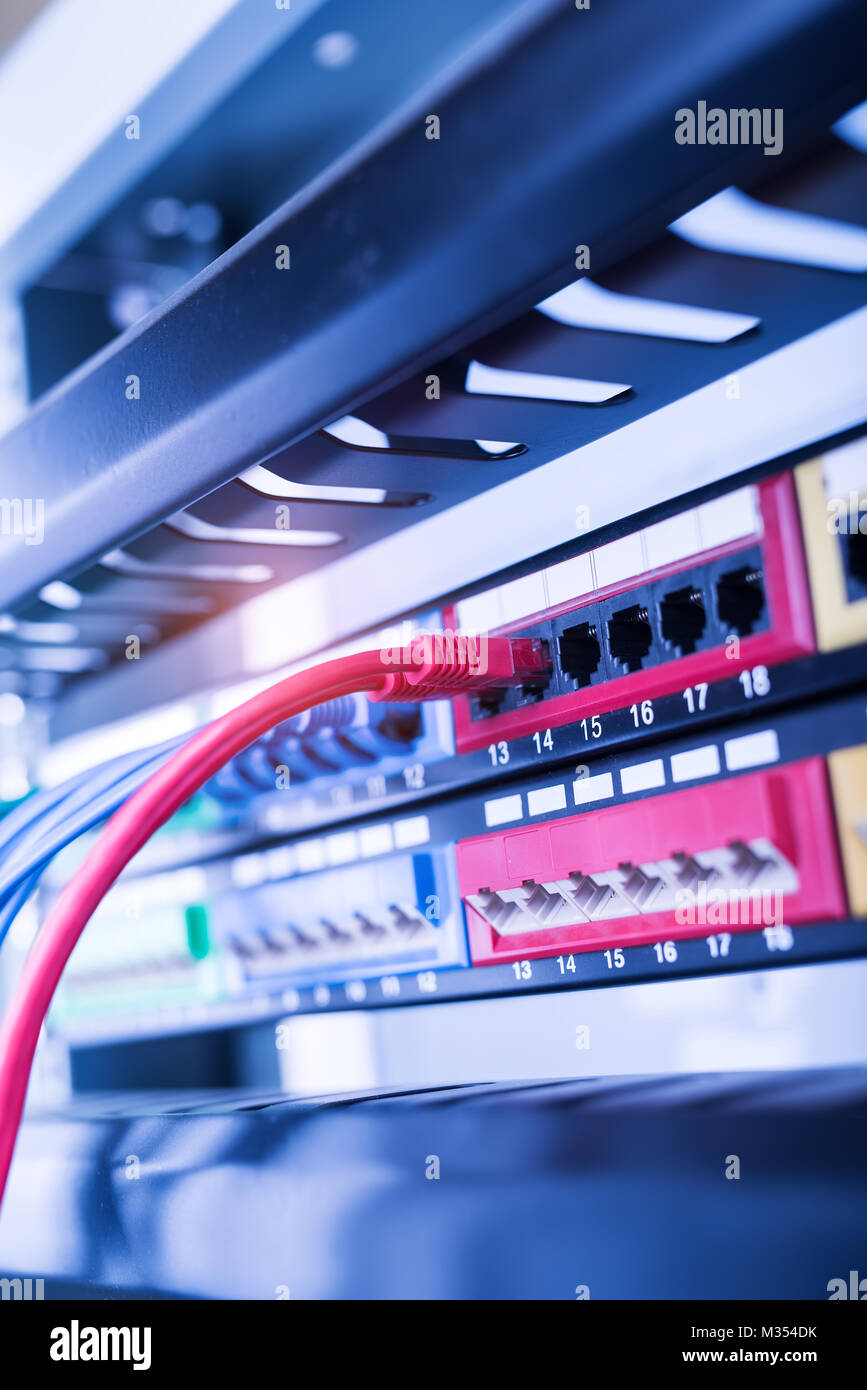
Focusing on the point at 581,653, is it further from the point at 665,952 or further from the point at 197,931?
the point at 197,931

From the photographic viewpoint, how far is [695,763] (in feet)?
1.53

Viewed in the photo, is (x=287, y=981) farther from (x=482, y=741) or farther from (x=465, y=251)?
(x=465, y=251)

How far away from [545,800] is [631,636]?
0.28 ft

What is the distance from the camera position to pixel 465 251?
1.17 feet

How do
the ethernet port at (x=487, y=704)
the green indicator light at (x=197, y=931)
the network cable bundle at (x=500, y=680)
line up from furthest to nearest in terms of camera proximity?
the green indicator light at (x=197, y=931)
the ethernet port at (x=487, y=704)
the network cable bundle at (x=500, y=680)

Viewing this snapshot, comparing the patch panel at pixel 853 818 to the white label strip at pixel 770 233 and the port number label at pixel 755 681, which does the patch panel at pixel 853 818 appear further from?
the white label strip at pixel 770 233

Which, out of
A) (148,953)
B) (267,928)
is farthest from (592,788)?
(148,953)

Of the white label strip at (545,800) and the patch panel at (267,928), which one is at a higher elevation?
the white label strip at (545,800)

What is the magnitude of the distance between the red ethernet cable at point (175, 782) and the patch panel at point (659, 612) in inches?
1.1

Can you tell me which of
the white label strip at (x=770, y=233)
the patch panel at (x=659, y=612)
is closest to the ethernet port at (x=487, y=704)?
the patch panel at (x=659, y=612)

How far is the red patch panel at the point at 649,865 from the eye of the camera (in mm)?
414

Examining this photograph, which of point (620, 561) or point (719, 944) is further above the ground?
point (620, 561)
